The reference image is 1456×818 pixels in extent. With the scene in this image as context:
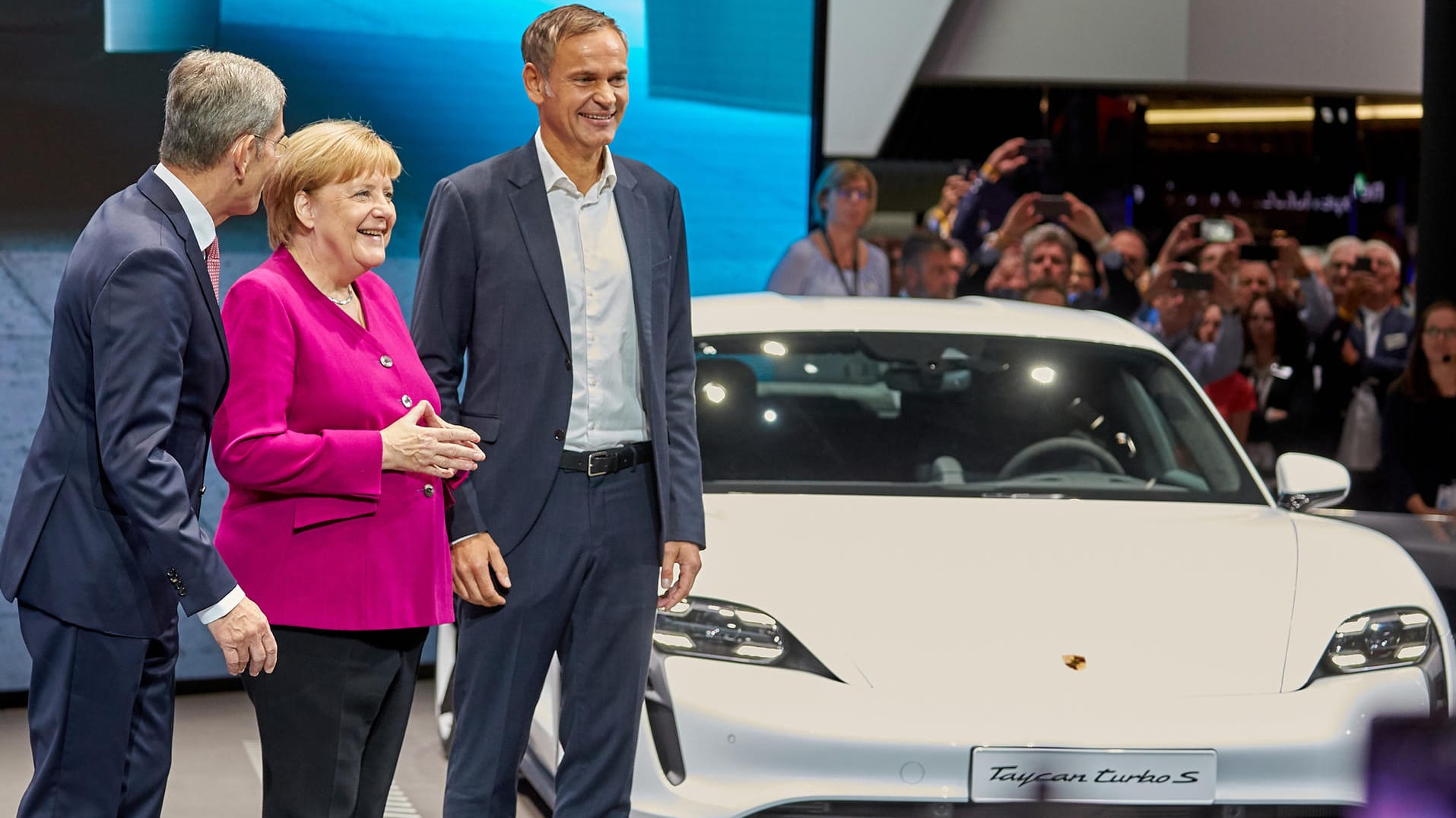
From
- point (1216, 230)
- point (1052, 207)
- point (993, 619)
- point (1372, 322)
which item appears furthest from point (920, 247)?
point (993, 619)

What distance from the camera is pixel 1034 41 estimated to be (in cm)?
793

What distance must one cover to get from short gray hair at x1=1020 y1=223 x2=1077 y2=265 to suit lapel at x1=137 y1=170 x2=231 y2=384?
487cm

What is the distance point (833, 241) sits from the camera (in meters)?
6.66

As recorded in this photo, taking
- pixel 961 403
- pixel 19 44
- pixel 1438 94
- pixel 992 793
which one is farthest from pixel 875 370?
pixel 1438 94

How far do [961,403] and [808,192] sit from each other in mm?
2589

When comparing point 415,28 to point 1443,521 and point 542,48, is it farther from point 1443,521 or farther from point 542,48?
point 1443,521

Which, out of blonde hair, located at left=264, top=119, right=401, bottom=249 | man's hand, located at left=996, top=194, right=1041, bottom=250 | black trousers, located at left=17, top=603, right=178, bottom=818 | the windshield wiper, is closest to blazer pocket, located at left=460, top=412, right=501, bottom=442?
blonde hair, located at left=264, top=119, right=401, bottom=249

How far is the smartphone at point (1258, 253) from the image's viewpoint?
28.1 ft

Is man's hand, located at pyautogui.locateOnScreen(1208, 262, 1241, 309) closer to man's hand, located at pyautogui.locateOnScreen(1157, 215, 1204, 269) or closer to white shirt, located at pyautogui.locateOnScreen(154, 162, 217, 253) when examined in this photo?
man's hand, located at pyautogui.locateOnScreen(1157, 215, 1204, 269)

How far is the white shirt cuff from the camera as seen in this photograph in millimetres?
2176

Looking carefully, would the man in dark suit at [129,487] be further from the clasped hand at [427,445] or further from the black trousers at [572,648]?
the black trousers at [572,648]

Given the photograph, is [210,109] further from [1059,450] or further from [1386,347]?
[1386,347]

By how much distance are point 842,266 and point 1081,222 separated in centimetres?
152

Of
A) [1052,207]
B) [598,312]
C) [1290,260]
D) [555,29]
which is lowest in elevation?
[1290,260]
